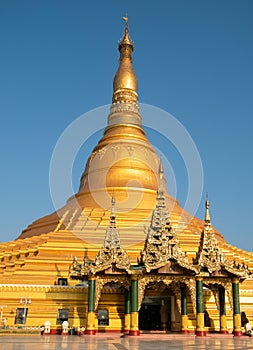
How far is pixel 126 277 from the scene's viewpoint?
19500 mm

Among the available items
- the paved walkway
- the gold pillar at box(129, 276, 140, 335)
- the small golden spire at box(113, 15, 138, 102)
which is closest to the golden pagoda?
the gold pillar at box(129, 276, 140, 335)

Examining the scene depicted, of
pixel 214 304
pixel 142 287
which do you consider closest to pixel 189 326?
pixel 214 304

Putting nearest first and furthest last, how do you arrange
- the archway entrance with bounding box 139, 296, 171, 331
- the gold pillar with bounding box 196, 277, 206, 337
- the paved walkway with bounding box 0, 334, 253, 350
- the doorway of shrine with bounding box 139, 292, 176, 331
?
the paved walkway with bounding box 0, 334, 253, 350 < the gold pillar with bounding box 196, 277, 206, 337 < the doorway of shrine with bounding box 139, 292, 176, 331 < the archway entrance with bounding box 139, 296, 171, 331

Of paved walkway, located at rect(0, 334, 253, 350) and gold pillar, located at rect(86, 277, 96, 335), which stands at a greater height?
gold pillar, located at rect(86, 277, 96, 335)

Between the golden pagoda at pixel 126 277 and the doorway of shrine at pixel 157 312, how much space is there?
0.05 metres

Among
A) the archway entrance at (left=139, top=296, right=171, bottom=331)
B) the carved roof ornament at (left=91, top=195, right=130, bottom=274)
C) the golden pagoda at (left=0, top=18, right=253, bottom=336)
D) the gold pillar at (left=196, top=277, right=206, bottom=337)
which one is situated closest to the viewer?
the gold pillar at (left=196, top=277, right=206, bottom=337)

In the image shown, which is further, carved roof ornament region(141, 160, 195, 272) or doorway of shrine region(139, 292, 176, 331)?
doorway of shrine region(139, 292, 176, 331)

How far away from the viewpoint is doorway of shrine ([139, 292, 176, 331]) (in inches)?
880

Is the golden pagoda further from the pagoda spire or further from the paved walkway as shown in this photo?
the pagoda spire

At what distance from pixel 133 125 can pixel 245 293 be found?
21.7 meters

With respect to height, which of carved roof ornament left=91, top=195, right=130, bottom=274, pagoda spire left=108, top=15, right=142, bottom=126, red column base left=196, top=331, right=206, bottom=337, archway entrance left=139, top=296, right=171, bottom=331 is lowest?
red column base left=196, top=331, right=206, bottom=337

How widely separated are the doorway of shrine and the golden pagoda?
5cm

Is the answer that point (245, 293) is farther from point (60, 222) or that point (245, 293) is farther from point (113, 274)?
point (60, 222)

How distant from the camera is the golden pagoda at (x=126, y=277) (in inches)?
760
